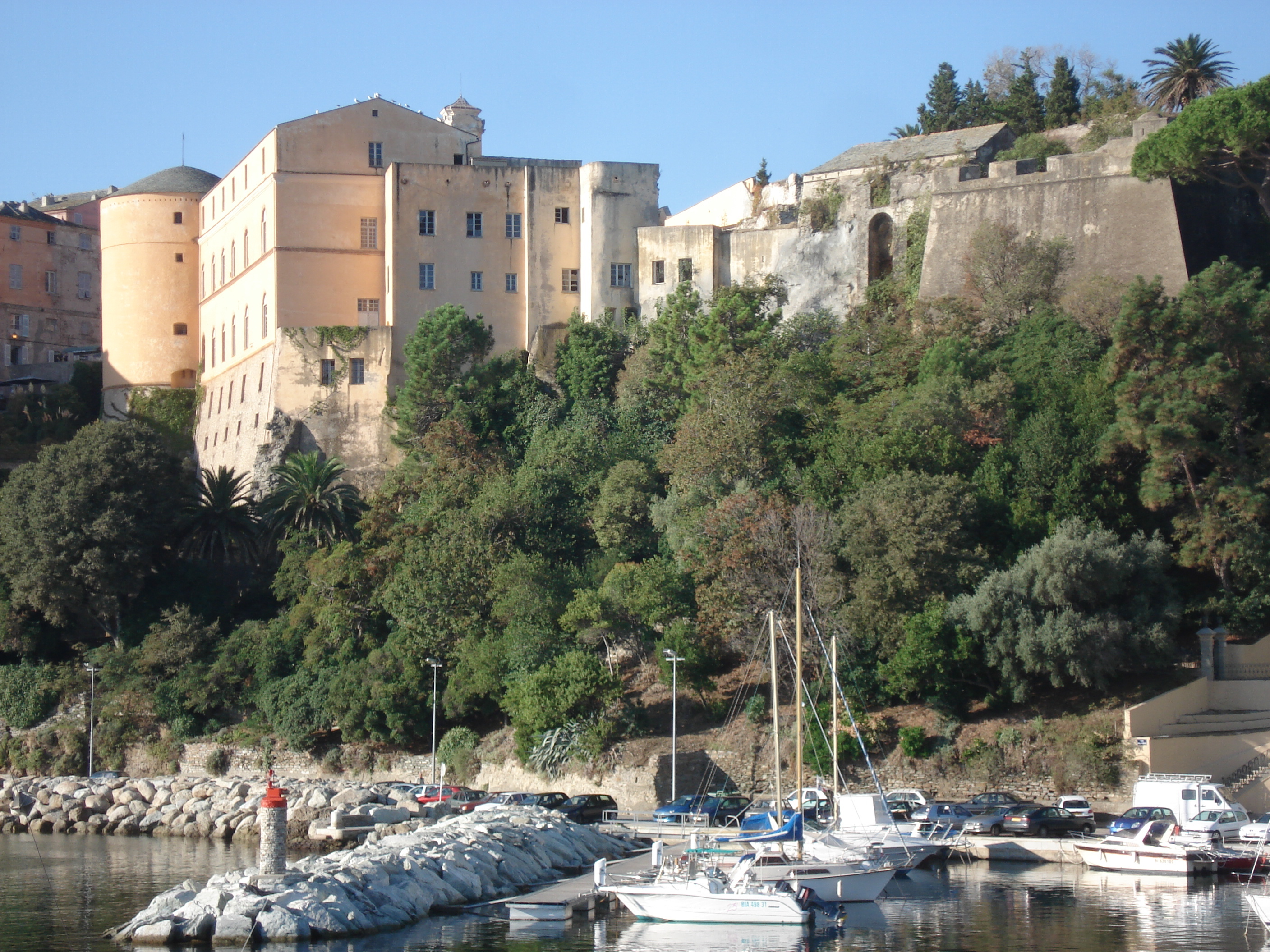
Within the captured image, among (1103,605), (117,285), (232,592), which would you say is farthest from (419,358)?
(1103,605)

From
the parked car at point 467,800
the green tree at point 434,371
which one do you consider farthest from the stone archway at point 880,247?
the parked car at point 467,800

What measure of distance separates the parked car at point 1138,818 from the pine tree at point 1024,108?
37297 millimetres

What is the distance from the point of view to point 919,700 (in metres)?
40.2

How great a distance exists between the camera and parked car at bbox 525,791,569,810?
37.8 metres

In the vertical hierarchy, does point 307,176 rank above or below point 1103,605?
above

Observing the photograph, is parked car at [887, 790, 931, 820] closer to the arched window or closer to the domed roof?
the arched window

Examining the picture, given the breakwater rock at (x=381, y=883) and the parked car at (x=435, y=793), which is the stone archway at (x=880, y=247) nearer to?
the parked car at (x=435, y=793)

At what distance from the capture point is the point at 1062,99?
64.1 meters

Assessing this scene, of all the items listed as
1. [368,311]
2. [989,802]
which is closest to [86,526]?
[368,311]

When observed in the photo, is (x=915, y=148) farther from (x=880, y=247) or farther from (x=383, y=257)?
(x=383, y=257)

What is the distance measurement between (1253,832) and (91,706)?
35.3m

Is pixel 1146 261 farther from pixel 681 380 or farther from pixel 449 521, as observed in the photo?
pixel 449 521

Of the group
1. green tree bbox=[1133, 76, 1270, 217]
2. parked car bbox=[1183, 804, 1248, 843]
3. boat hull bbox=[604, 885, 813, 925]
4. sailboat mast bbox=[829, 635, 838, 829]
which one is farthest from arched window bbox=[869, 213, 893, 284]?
boat hull bbox=[604, 885, 813, 925]

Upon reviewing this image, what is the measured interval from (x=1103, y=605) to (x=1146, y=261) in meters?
15.1
